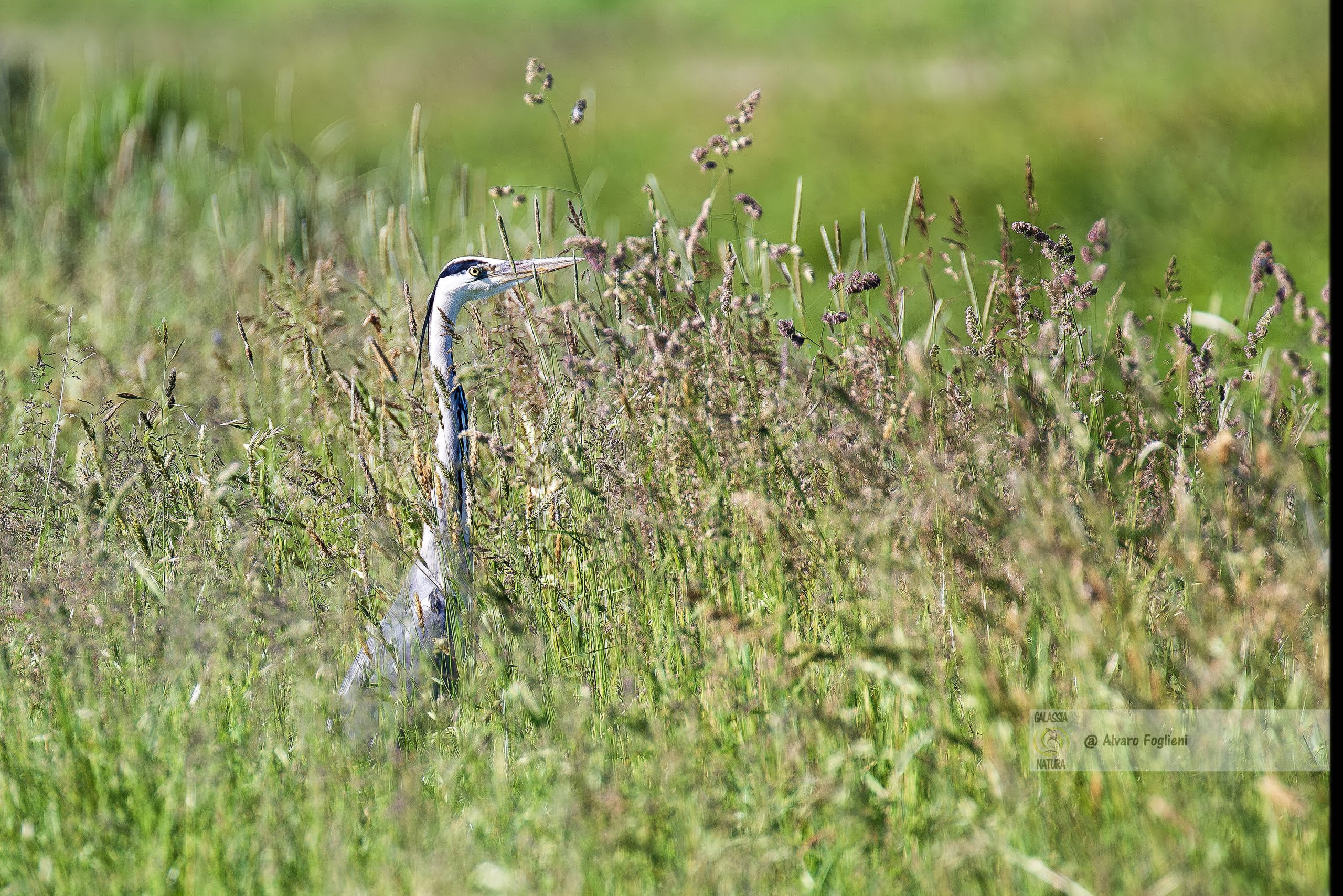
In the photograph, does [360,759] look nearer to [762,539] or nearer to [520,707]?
[520,707]

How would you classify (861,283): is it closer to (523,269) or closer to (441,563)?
(523,269)

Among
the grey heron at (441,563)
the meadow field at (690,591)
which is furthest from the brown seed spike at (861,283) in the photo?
the grey heron at (441,563)

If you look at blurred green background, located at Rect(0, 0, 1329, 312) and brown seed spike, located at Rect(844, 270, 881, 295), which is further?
blurred green background, located at Rect(0, 0, 1329, 312)

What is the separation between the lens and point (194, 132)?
A: 7273 mm

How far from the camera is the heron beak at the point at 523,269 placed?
2832mm

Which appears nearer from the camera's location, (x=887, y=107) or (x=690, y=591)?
(x=690, y=591)

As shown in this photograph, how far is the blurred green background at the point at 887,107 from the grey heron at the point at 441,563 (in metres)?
2.68

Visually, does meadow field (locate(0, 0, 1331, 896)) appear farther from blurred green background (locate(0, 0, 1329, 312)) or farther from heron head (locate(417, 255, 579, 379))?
blurred green background (locate(0, 0, 1329, 312))

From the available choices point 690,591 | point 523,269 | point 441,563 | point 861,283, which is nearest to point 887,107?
point 523,269

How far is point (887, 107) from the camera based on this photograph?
26.2 ft

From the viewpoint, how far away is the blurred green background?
5977 millimetres

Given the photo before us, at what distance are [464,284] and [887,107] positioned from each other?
5.72 m

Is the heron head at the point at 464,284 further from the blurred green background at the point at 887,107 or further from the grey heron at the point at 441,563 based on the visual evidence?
the blurred green background at the point at 887,107

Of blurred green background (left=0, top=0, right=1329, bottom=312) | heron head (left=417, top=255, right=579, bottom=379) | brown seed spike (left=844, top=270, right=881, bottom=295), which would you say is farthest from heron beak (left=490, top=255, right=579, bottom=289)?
blurred green background (left=0, top=0, right=1329, bottom=312)
